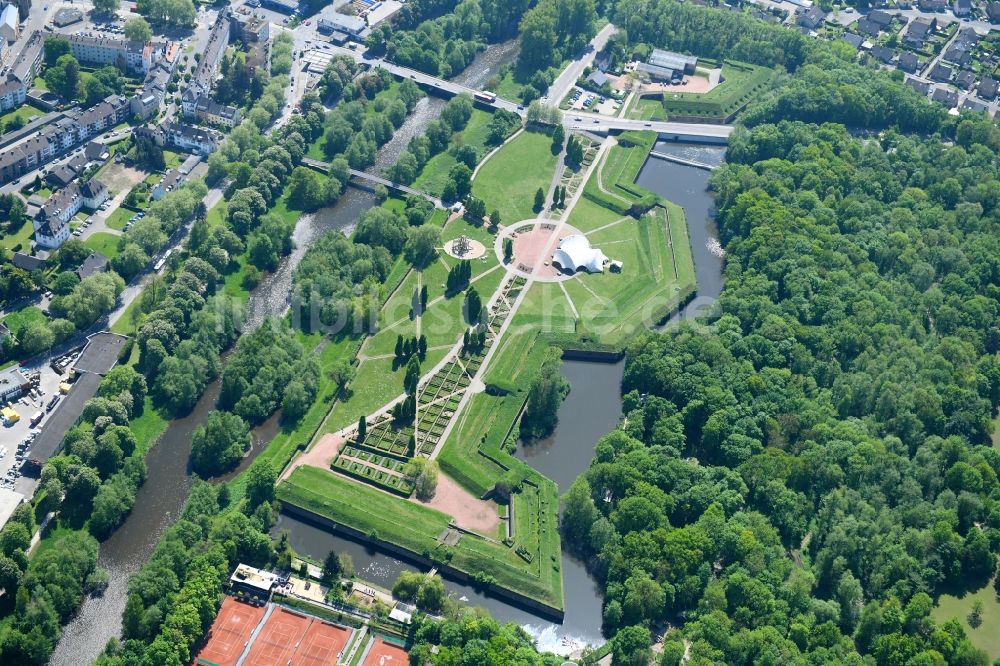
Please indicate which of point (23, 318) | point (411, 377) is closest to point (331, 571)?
point (411, 377)

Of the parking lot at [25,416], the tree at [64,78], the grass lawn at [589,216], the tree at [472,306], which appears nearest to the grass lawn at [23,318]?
the parking lot at [25,416]

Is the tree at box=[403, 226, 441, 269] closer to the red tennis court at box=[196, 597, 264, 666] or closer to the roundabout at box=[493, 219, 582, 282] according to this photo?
the roundabout at box=[493, 219, 582, 282]

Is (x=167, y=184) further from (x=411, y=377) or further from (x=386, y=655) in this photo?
(x=386, y=655)

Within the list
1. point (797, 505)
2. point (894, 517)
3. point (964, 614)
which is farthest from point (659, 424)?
point (964, 614)

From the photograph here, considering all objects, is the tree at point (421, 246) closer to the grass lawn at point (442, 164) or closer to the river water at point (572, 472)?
the grass lawn at point (442, 164)

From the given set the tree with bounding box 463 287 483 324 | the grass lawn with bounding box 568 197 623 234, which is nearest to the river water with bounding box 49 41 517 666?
the tree with bounding box 463 287 483 324

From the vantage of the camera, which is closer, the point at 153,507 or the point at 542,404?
the point at 153,507

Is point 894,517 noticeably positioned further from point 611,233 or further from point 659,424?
point 611,233
